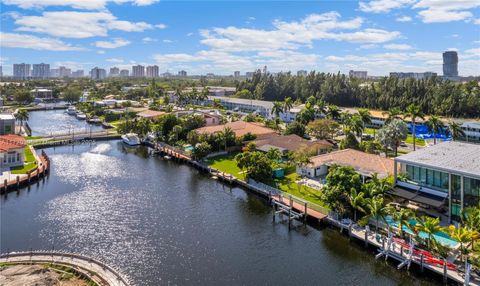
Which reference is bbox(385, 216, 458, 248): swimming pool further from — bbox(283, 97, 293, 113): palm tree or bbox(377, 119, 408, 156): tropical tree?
bbox(283, 97, 293, 113): palm tree

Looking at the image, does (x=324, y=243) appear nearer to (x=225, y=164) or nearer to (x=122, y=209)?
(x=122, y=209)

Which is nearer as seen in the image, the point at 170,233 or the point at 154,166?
the point at 170,233

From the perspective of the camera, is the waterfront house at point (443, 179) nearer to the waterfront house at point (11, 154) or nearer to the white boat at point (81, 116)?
the waterfront house at point (11, 154)

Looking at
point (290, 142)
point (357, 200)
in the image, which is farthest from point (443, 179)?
point (290, 142)

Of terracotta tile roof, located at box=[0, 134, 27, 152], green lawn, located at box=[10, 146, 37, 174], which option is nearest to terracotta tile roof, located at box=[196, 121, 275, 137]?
green lawn, located at box=[10, 146, 37, 174]

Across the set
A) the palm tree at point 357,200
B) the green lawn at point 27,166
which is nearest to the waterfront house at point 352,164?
the palm tree at point 357,200

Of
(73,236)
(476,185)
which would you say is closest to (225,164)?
(73,236)

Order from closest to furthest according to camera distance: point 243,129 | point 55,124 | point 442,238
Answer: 1. point 442,238
2. point 243,129
3. point 55,124

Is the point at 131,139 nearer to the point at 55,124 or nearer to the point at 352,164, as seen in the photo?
the point at 55,124
